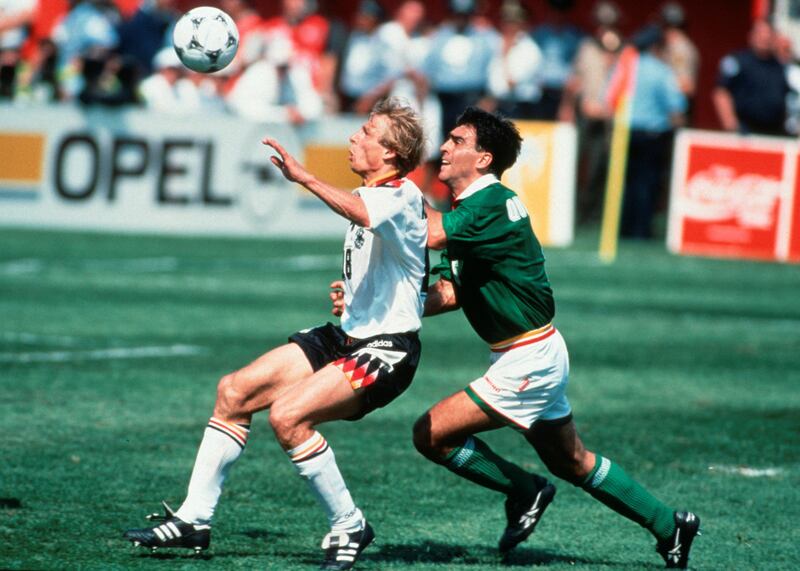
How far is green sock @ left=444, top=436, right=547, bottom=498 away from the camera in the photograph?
22.1 feet

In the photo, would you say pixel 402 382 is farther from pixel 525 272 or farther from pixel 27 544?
pixel 27 544

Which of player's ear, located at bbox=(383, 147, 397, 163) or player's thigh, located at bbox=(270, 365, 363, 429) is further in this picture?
player's ear, located at bbox=(383, 147, 397, 163)

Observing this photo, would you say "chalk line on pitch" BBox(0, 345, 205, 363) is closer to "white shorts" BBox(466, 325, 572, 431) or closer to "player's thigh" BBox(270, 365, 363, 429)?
"player's thigh" BBox(270, 365, 363, 429)

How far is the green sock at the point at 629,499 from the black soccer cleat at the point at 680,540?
0.08 feet

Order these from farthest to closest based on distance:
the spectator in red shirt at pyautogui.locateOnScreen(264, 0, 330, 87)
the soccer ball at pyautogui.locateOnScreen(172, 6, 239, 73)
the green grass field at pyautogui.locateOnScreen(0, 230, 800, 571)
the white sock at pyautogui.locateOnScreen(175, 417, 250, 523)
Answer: the spectator in red shirt at pyautogui.locateOnScreen(264, 0, 330, 87), the soccer ball at pyautogui.locateOnScreen(172, 6, 239, 73), the green grass field at pyautogui.locateOnScreen(0, 230, 800, 571), the white sock at pyautogui.locateOnScreen(175, 417, 250, 523)

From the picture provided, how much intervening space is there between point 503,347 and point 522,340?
9 cm

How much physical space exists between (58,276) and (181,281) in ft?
4.22

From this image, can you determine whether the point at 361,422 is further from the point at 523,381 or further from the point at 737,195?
the point at 737,195

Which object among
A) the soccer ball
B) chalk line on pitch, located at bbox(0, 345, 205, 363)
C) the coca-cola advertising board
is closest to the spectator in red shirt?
the coca-cola advertising board

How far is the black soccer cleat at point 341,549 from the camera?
6258 millimetres

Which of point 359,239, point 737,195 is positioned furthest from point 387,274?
point 737,195

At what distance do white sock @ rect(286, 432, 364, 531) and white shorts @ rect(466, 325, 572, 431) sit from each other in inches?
27.1

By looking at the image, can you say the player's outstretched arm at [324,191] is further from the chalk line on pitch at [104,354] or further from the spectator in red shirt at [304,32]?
the spectator in red shirt at [304,32]

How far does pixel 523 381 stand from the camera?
648 centimetres
